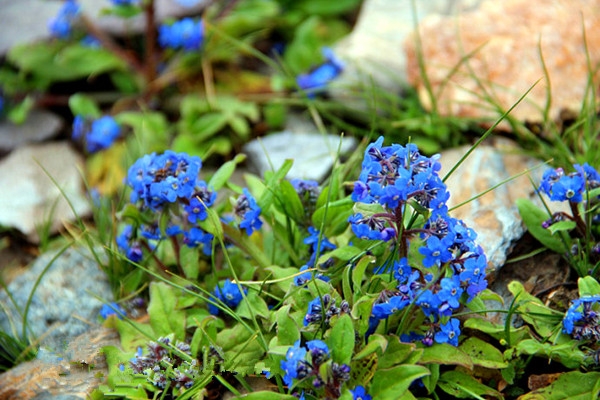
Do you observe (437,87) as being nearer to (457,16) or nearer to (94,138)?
(457,16)

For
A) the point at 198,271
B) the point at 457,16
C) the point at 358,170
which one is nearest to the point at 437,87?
the point at 457,16

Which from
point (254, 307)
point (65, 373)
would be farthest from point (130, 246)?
point (254, 307)

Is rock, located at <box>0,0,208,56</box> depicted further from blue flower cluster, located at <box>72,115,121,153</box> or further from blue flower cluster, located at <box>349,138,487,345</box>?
blue flower cluster, located at <box>349,138,487,345</box>

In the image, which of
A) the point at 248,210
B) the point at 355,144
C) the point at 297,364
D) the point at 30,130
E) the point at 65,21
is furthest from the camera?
the point at 30,130

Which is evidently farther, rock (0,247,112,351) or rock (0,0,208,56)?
rock (0,0,208,56)

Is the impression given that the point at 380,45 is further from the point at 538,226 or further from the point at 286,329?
the point at 286,329

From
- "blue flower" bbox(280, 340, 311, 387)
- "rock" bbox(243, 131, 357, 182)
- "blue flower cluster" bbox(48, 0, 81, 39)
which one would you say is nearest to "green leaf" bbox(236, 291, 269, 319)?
"blue flower" bbox(280, 340, 311, 387)

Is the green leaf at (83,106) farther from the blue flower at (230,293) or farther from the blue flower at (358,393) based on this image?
the blue flower at (358,393)
